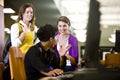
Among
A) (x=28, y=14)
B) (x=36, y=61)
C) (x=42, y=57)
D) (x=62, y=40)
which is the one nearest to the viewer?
(x=36, y=61)

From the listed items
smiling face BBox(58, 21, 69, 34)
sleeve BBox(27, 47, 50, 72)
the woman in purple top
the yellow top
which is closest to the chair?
sleeve BBox(27, 47, 50, 72)

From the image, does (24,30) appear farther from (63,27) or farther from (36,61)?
(36,61)

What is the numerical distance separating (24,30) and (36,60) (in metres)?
0.61

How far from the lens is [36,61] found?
229 centimetres

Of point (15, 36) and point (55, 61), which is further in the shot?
point (15, 36)

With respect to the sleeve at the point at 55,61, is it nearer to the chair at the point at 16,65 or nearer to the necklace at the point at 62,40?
the necklace at the point at 62,40

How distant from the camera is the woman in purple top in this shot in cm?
266

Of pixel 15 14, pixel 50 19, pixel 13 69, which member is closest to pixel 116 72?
pixel 13 69

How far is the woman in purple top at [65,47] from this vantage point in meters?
2.66

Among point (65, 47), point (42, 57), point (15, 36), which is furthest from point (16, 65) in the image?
point (15, 36)

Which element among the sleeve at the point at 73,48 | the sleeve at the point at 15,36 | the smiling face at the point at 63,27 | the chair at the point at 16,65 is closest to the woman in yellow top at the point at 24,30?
the sleeve at the point at 15,36

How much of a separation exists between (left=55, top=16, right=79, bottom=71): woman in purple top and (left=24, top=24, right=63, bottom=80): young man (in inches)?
4.3

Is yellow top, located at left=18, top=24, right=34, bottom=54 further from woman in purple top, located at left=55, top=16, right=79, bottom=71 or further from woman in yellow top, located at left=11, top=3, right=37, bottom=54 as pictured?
woman in purple top, located at left=55, top=16, right=79, bottom=71

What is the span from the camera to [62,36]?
2758 mm
